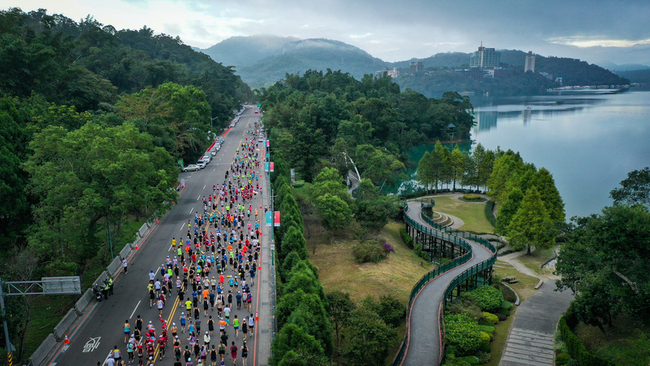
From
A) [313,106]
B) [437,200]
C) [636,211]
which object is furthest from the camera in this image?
[313,106]

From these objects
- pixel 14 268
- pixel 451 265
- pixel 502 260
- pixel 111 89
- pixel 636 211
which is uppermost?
pixel 111 89

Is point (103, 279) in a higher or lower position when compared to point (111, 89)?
lower

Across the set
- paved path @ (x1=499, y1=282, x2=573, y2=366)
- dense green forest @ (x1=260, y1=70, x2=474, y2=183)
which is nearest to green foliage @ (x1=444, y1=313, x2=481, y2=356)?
paved path @ (x1=499, y1=282, x2=573, y2=366)

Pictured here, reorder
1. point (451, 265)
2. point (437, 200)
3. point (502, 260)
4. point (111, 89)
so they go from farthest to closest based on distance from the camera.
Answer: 1. point (111, 89)
2. point (437, 200)
3. point (502, 260)
4. point (451, 265)

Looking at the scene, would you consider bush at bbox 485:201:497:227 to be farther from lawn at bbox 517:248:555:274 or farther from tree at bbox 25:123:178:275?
tree at bbox 25:123:178:275

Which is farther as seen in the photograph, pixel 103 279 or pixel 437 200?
pixel 437 200

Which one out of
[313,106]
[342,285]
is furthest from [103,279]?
[313,106]

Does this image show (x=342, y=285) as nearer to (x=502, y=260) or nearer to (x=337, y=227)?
(x=337, y=227)
